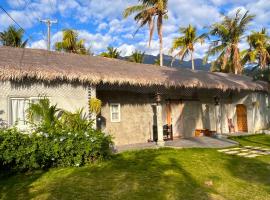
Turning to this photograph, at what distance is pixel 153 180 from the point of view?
8391 millimetres

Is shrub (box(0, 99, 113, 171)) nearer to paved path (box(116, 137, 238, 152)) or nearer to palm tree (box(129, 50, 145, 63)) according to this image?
paved path (box(116, 137, 238, 152))

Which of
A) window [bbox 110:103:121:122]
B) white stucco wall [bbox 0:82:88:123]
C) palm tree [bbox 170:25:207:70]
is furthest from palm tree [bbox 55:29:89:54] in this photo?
white stucco wall [bbox 0:82:88:123]

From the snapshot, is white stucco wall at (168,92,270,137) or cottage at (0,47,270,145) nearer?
cottage at (0,47,270,145)

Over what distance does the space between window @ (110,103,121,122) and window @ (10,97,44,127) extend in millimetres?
4461

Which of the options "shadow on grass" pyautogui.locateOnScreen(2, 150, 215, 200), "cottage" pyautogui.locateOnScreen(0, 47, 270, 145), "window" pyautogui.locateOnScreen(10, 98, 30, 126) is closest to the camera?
"shadow on grass" pyautogui.locateOnScreen(2, 150, 215, 200)

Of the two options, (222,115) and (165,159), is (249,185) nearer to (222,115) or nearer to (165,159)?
(165,159)

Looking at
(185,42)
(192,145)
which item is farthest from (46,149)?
(185,42)

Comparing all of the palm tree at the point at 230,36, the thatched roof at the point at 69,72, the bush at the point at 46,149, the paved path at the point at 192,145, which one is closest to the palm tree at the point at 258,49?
the palm tree at the point at 230,36

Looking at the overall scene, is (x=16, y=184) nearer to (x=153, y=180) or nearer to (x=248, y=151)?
(x=153, y=180)

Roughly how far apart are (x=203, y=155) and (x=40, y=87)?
620 cm

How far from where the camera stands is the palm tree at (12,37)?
3216 centimetres

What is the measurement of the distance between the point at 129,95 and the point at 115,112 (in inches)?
45.5

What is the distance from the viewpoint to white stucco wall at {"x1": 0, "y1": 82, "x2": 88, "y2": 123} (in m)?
11.0

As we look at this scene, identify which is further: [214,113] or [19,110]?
[214,113]
